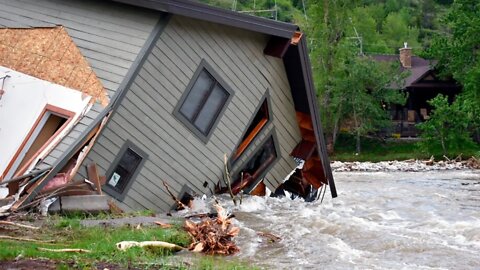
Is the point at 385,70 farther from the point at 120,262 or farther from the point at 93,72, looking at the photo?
the point at 120,262

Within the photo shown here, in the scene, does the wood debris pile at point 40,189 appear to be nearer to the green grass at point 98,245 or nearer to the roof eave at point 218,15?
the green grass at point 98,245

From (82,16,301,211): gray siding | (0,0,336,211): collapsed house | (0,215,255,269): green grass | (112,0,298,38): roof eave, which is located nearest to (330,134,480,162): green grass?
(0,0,336,211): collapsed house

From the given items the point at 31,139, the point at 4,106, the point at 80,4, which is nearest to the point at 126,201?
the point at 31,139

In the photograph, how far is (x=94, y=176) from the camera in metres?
12.7

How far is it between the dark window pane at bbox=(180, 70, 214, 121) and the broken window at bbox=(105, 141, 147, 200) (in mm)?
1464

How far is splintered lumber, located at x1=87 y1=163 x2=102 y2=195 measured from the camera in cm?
1266

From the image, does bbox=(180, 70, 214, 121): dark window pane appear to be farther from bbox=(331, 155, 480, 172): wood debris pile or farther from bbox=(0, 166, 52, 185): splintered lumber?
bbox=(331, 155, 480, 172): wood debris pile

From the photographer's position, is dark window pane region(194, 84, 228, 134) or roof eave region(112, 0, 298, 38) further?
dark window pane region(194, 84, 228, 134)

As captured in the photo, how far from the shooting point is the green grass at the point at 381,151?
143 feet

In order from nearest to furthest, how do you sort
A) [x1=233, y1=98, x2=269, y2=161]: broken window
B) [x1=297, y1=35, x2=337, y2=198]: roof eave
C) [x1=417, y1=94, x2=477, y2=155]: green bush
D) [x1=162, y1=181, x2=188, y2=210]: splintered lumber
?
[x1=162, y1=181, x2=188, y2=210]: splintered lumber, [x1=297, y1=35, x2=337, y2=198]: roof eave, [x1=233, y1=98, x2=269, y2=161]: broken window, [x1=417, y1=94, x2=477, y2=155]: green bush

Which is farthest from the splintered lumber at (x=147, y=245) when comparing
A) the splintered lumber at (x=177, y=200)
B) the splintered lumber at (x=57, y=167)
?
the splintered lumber at (x=177, y=200)

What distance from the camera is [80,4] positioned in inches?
568

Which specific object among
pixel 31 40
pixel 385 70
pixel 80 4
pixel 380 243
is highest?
pixel 385 70

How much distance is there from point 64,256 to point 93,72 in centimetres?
585
